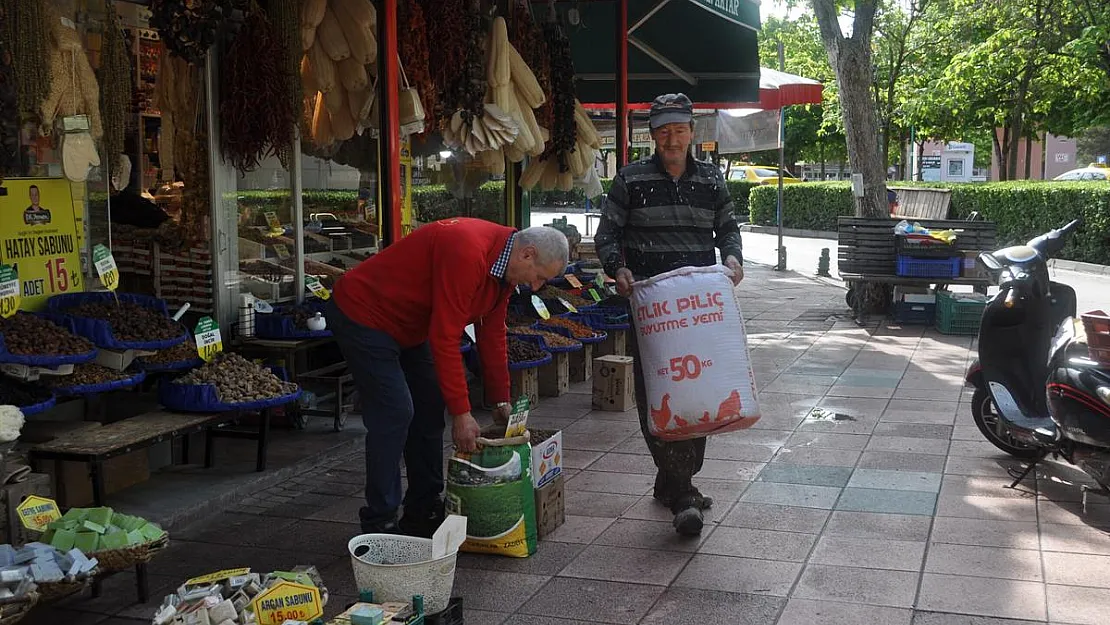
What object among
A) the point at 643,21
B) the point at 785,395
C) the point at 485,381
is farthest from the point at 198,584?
the point at 643,21

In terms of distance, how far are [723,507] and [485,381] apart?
1.61m

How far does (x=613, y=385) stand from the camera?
826cm

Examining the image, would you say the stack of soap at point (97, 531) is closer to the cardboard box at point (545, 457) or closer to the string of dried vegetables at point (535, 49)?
the cardboard box at point (545, 457)

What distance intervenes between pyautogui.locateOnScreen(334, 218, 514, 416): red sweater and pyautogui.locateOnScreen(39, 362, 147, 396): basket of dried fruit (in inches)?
58.0

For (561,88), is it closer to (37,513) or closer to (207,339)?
(207,339)

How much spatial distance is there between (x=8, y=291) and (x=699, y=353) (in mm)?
3346

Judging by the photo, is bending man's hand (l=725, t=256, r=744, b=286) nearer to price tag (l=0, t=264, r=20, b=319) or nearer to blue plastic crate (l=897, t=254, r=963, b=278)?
price tag (l=0, t=264, r=20, b=319)

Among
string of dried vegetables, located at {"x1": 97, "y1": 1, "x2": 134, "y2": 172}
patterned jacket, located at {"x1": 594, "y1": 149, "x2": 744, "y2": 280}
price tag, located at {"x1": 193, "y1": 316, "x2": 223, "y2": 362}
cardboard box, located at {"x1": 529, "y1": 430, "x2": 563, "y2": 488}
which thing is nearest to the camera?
cardboard box, located at {"x1": 529, "y1": 430, "x2": 563, "y2": 488}

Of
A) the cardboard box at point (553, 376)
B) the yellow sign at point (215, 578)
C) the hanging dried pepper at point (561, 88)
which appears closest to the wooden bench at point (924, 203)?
the hanging dried pepper at point (561, 88)

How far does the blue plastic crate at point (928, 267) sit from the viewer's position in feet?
40.1

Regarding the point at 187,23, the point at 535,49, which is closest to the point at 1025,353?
the point at 535,49

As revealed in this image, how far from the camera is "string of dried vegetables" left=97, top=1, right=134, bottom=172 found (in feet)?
19.0

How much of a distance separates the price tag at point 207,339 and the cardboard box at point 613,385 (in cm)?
303

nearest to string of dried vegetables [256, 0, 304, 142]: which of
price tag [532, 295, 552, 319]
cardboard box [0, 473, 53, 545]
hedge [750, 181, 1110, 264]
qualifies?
price tag [532, 295, 552, 319]
